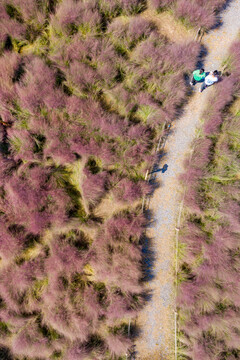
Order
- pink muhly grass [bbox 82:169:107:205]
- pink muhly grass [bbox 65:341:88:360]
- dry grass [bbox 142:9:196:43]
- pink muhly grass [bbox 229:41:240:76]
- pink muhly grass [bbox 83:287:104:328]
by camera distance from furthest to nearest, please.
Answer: dry grass [bbox 142:9:196:43] < pink muhly grass [bbox 229:41:240:76] < pink muhly grass [bbox 82:169:107:205] < pink muhly grass [bbox 83:287:104:328] < pink muhly grass [bbox 65:341:88:360]

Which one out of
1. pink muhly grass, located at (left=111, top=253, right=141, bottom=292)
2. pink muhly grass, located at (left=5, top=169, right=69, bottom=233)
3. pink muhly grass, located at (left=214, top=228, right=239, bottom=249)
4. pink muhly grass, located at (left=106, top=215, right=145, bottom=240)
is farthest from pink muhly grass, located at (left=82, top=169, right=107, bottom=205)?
pink muhly grass, located at (left=214, top=228, right=239, bottom=249)

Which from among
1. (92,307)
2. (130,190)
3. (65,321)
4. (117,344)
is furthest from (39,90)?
(117,344)

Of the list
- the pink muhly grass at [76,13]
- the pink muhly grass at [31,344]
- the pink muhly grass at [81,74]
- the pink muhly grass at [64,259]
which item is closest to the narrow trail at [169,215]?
the pink muhly grass at [64,259]

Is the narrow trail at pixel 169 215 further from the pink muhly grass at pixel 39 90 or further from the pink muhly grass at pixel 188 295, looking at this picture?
the pink muhly grass at pixel 39 90

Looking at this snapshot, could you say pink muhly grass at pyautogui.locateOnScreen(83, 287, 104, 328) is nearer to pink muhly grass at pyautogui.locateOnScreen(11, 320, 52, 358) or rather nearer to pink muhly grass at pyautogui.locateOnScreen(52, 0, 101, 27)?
pink muhly grass at pyautogui.locateOnScreen(11, 320, 52, 358)

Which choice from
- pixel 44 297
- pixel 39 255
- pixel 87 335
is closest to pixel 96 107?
pixel 39 255

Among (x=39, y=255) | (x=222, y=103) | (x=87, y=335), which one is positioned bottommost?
(x=87, y=335)

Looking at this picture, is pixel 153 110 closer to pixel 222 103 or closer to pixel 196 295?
pixel 222 103
